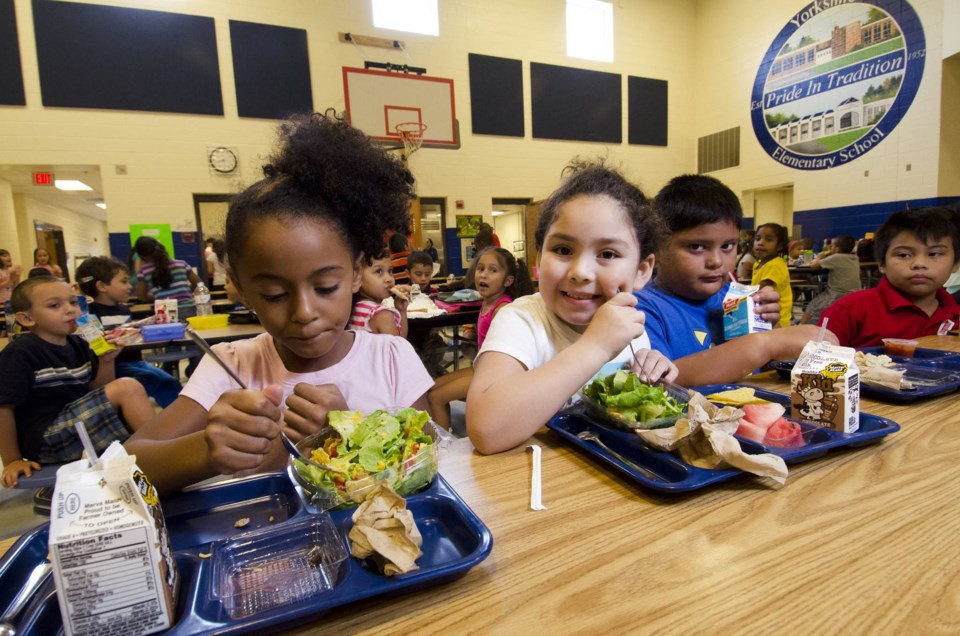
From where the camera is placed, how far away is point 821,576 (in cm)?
55

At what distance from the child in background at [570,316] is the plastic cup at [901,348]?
85 centimetres

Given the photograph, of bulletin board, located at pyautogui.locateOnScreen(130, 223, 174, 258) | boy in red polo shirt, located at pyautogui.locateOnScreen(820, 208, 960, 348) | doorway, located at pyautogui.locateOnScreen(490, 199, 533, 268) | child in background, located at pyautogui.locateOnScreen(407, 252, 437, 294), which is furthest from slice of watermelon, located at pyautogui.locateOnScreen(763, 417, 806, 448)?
doorway, located at pyautogui.locateOnScreen(490, 199, 533, 268)

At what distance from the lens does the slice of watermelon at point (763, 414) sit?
91 centimetres

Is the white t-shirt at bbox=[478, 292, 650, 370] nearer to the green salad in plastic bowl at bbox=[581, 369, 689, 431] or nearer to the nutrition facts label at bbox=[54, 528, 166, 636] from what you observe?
the green salad in plastic bowl at bbox=[581, 369, 689, 431]

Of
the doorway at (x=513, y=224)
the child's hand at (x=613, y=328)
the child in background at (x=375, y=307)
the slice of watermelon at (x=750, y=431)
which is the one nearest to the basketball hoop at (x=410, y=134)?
the doorway at (x=513, y=224)

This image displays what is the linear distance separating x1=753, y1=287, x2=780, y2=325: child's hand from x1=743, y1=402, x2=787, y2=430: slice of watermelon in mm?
761

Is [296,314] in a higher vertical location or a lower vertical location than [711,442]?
higher

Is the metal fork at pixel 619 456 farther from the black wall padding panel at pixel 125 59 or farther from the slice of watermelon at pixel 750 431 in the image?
the black wall padding panel at pixel 125 59

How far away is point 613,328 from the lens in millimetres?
1029

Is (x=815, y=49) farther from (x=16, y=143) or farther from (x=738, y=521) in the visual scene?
(x=16, y=143)

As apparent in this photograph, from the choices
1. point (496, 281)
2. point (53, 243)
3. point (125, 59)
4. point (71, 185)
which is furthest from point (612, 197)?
point (53, 243)

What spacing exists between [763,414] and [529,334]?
0.51 meters

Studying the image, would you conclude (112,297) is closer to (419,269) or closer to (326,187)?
(419,269)

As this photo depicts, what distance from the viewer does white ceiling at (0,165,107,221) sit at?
6.89 meters
